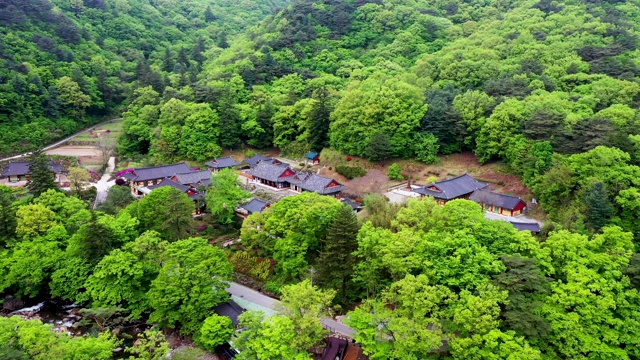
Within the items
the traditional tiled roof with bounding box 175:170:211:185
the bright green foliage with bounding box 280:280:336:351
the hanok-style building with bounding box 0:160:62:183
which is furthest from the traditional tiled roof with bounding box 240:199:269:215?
the hanok-style building with bounding box 0:160:62:183

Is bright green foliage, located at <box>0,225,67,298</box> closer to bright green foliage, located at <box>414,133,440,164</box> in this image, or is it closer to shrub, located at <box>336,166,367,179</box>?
shrub, located at <box>336,166,367,179</box>

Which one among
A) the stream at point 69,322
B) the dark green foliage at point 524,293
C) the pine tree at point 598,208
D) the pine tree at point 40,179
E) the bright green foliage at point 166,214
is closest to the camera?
the dark green foliage at point 524,293

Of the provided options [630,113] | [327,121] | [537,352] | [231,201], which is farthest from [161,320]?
[630,113]

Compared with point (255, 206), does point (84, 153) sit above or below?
below

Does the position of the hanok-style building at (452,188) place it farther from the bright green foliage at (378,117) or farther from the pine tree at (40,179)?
the pine tree at (40,179)

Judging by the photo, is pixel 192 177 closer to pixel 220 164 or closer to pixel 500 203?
pixel 220 164

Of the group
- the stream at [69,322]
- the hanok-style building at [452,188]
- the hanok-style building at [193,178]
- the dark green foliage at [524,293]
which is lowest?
the stream at [69,322]

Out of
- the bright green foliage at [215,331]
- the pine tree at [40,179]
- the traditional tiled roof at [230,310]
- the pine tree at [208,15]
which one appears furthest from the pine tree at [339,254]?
the pine tree at [208,15]

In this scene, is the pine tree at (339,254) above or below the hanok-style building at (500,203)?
above

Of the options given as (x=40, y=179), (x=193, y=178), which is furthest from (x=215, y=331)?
(x=193, y=178)
